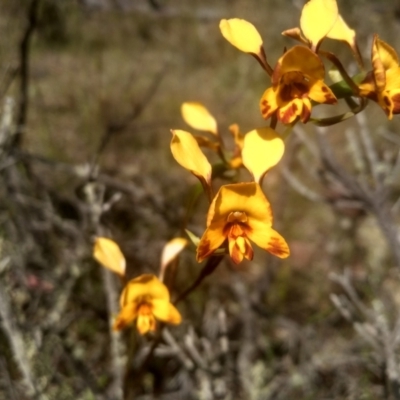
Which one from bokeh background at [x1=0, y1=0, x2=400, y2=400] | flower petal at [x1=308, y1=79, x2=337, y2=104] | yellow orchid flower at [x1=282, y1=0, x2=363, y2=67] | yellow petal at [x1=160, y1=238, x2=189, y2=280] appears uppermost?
yellow orchid flower at [x1=282, y1=0, x2=363, y2=67]

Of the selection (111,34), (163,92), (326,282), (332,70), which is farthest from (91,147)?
(332,70)

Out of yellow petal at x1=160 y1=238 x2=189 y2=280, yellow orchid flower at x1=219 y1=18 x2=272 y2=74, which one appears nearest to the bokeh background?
yellow petal at x1=160 y1=238 x2=189 y2=280

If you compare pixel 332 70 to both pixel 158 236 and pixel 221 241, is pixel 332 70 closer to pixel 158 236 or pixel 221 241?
pixel 221 241

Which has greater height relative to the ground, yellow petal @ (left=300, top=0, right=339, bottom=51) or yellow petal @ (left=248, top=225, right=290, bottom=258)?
yellow petal @ (left=300, top=0, right=339, bottom=51)

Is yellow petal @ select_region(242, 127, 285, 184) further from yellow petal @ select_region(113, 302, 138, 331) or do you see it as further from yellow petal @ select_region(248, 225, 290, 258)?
yellow petal @ select_region(113, 302, 138, 331)

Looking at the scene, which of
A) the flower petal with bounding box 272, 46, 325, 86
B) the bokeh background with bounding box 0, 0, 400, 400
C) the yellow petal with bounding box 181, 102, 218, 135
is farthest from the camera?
the bokeh background with bounding box 0, 0, 400, 400
